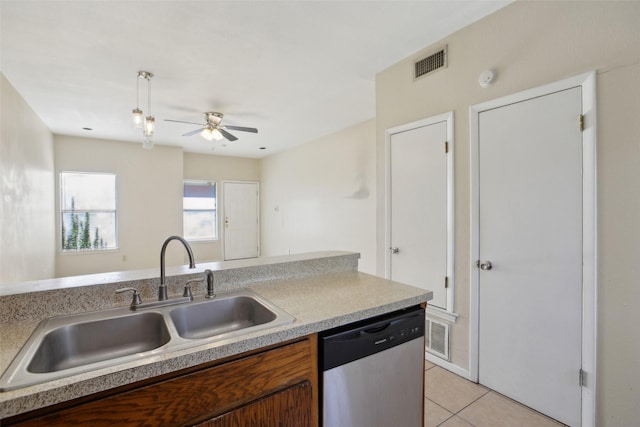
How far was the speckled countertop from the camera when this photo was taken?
738mm

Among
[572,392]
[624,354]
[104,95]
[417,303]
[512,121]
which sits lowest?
[572,392]

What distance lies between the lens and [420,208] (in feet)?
8.62

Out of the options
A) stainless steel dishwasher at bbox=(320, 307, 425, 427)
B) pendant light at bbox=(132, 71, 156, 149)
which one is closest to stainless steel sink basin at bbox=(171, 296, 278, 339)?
stainless steel dishwasher at bbox=(320, 307, 425, 427)

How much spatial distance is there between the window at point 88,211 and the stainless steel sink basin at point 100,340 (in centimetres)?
559

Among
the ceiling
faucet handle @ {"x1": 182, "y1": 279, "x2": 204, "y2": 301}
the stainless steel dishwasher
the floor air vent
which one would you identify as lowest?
the floor air vent

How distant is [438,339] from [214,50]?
10.3 ft

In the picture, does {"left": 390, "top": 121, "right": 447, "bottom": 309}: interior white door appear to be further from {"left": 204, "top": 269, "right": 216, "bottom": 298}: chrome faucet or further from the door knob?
{"left": 204, "top": 269, "right": 216, "bottom": 298}: chrome faucet

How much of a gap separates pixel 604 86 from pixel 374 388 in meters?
2.01

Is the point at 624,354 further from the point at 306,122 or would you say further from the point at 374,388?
the point at 306,122

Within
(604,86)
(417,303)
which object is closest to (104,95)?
(417,303)

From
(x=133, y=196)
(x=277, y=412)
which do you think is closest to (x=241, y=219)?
(x=133, y=196)

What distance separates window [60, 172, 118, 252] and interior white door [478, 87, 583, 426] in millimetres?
6439

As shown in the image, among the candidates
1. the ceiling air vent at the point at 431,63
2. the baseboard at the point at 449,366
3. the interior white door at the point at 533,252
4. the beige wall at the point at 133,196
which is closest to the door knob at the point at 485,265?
the interior white door at the point at 533,252

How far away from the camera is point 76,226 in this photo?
5.53 meters
